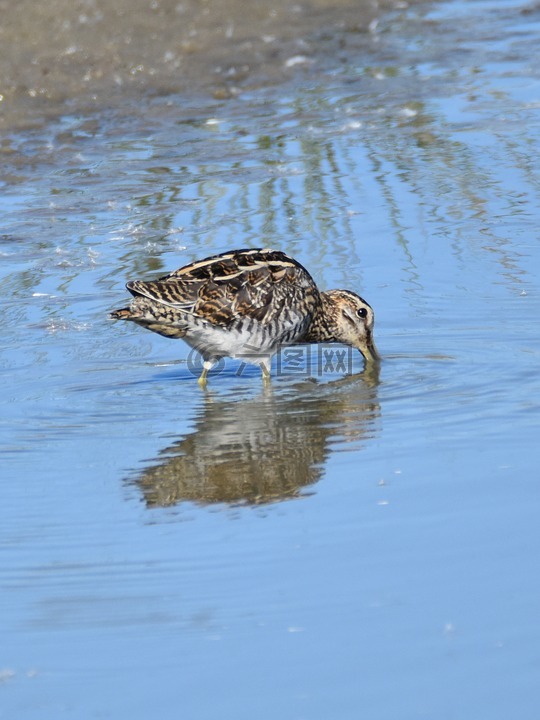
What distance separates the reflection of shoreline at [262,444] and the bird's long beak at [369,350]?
129 millimetres

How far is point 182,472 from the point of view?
607 cm

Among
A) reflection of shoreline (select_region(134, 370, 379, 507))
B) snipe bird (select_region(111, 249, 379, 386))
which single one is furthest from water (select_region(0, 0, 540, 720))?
snipe bird (select_region(111, 249, 379, 386))

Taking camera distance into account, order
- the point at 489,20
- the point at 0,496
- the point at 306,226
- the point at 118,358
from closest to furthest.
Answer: the point at 0,496 < the point at 118,358 < the point at 306,226 < the point at 489,20

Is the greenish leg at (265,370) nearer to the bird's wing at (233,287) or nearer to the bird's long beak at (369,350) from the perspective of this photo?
the bird's wing at (233,287)

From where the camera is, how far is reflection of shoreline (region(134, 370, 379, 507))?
19.1ft

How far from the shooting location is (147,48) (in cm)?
1370

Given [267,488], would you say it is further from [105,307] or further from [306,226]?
[306,226]

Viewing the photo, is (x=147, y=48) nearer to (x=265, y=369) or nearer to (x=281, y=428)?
(x=265, y=369)

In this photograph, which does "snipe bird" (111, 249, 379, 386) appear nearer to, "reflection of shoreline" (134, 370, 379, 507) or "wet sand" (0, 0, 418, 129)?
"reflection of shoreline" (134, 370, 379, 507)

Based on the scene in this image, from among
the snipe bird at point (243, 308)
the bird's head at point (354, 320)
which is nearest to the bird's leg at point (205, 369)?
the snipe bird at point (243, 308)

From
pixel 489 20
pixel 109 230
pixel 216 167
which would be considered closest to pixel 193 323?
pixel 109 230

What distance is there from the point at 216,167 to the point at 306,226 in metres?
1.71

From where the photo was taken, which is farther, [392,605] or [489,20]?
[489,20]

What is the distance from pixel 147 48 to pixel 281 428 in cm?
786
